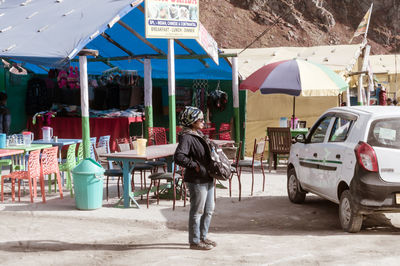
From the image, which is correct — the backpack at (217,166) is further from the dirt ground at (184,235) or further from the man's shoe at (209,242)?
the dirt ground at (184,235)

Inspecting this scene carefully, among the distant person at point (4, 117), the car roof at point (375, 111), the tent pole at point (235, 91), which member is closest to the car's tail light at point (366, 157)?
the car roof at point (375, 111)

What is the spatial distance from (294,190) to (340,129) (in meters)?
1.87

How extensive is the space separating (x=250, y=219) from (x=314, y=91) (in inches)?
208

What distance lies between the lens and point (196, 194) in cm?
651

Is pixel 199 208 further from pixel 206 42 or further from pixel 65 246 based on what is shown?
pixel 206 42

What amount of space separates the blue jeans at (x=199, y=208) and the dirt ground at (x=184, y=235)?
0.22 metres

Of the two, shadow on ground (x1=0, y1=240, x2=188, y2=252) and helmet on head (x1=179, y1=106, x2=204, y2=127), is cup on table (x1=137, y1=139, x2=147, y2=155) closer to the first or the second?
shadow on ground (x1=0, y1=240, x2=188, y2=252)

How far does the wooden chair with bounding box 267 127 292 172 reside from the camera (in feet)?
45.9

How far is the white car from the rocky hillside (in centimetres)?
4617

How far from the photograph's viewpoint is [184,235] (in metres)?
7.57

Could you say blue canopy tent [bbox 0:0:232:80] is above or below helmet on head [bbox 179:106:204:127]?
above

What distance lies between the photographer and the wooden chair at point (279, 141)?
45.9 ft

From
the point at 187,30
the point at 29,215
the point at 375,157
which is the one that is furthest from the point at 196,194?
the point at 187,30

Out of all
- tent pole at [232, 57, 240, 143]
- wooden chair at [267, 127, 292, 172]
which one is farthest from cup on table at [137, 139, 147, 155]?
tent pole at [232, 57, 240, 143]
